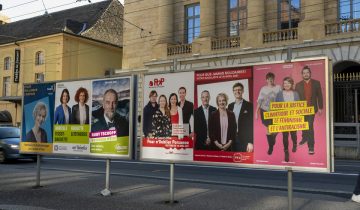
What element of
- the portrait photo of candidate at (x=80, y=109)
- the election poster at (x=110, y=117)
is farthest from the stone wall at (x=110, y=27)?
the election poster at (x=110, y=117)

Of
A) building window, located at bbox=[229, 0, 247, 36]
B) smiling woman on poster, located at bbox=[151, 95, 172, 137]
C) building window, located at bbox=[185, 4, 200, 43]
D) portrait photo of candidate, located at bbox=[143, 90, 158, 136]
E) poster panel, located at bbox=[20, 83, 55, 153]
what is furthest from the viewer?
building window, located at bbox=[185, 4, 200, 43]

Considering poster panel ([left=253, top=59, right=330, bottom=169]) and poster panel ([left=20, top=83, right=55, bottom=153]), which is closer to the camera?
poster panel ([left=253, top=59, right=330, bottom=169])

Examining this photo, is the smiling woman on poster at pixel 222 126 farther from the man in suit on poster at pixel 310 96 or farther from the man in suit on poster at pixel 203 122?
the man in suit on poster at pixel 310 96

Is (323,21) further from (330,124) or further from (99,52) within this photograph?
(99,52)

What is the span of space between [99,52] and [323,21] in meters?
28.5

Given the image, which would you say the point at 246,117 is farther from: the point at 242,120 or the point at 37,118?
the point at 37,118

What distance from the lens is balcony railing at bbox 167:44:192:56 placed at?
32.6 metres

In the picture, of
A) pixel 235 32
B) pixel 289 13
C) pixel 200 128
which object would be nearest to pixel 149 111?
pixel 200 128

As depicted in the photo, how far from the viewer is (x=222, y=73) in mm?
7445

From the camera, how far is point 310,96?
6.45 m

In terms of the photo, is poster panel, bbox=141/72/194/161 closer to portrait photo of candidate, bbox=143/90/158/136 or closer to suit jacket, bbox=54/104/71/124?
portrait photo of candidate, bbox=143/90/158/136

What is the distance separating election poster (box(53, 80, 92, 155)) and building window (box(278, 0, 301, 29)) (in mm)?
21818

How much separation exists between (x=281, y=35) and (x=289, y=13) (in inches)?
76.9

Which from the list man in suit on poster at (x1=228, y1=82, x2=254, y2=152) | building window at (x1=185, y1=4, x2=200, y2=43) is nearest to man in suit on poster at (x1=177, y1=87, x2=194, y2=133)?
man in suit on poster at (x1=228, y1=82, x2=254, y2=152)
